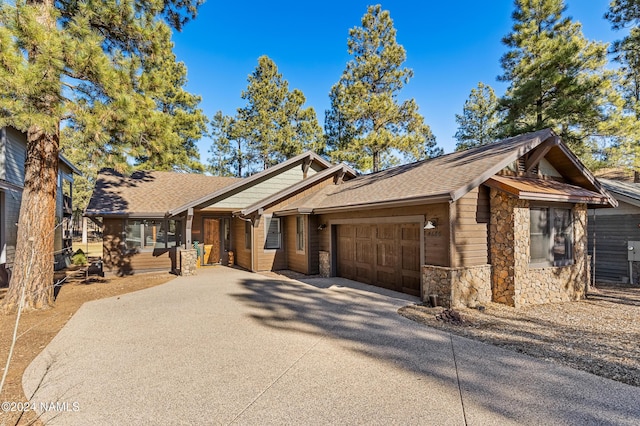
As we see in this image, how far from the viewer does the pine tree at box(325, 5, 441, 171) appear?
2241cm

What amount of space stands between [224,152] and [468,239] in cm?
2818

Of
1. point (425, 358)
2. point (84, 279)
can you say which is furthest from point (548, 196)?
point (84, 279)

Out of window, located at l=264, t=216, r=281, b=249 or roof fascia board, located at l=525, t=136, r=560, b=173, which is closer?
roof fascia board, located at l=525, t=136, r=560, b=173

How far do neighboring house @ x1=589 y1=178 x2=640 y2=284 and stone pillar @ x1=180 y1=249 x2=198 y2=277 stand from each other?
1332 centimetres

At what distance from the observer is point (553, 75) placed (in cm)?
1585

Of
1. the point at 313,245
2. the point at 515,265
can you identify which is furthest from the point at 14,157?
the point at 515,265

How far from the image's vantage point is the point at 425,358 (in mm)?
4602

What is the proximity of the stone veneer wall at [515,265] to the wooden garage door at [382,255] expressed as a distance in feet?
5.82

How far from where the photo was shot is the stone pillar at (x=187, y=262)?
12.1 metres

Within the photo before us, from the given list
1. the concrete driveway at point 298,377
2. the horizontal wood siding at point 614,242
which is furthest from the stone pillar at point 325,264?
the horizontal wood siding at point 614,242

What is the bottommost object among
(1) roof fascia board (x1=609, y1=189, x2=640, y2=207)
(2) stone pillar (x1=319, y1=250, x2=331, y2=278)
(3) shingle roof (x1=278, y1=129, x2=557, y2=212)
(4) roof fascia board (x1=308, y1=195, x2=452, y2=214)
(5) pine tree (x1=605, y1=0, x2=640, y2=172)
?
(2) stone pillar (x1=319, y1=250, x2=331, y2=278)

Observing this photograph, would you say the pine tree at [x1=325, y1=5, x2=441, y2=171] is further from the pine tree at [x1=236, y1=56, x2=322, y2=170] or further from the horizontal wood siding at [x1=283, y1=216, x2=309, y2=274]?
the horizontal wood siding at [x1=283, y1=216, x2=309, y2=274]

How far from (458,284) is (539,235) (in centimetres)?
268

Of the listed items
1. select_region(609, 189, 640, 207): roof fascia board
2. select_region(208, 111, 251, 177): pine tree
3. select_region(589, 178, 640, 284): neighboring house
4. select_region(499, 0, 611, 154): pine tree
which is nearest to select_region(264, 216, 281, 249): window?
select_region(589, 178, 640, 284): neighboring house
